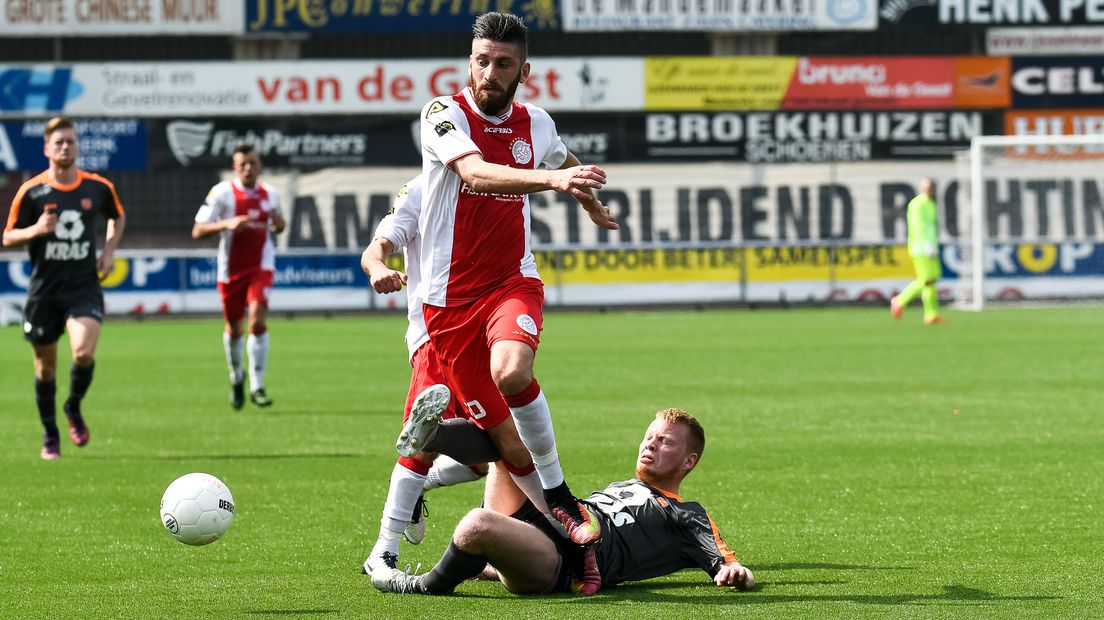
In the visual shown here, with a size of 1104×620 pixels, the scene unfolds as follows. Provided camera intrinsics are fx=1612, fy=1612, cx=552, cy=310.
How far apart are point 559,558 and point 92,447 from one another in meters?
6.15

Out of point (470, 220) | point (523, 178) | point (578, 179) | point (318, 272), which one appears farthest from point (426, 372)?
point (318, 272)

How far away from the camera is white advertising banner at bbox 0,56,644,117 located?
33438 millimetres

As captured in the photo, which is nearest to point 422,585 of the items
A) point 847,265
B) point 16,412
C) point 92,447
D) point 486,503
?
point 486,503

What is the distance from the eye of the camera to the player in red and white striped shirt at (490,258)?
5.87m

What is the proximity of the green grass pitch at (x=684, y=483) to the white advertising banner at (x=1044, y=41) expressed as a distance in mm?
17833

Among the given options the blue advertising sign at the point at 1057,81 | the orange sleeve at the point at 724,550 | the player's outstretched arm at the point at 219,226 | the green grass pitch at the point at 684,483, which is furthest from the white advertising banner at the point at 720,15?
the orange sleeve at the point at 724,550

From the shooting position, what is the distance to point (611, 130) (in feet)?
115

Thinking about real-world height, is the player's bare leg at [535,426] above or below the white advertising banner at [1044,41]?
below

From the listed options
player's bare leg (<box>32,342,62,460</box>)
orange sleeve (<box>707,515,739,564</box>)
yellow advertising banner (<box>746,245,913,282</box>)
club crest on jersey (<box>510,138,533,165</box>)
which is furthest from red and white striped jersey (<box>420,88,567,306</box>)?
yellow advertising banner (<box>746,245,913,282</box>)

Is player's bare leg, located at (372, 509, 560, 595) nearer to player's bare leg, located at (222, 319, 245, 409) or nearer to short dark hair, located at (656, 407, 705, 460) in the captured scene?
short dark hair, located at (656, 407, 705, 460)

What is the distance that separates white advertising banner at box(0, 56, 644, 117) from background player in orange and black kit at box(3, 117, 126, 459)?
23.3 m

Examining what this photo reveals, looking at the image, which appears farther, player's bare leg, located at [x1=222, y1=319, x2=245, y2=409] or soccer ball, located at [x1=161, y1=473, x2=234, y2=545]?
Result: player's bare leg, located at [x1=222, y1=319, x2=245, y2=409]

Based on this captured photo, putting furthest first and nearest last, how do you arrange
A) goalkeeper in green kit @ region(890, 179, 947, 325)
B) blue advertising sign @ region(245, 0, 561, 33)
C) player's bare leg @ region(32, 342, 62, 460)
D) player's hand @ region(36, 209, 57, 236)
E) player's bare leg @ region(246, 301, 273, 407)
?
1. blue advertising sign @ region(245, 0, 561, 33)
2. goalkeeper in green kit @ region(890, 179, 947, 325)
3. player's bare leg @ region(246, 301, 273, 407)
4. player's bare leg @ region(32, 342, 62, 460)
5. player's hand @ region(36, 209, 57, 236)

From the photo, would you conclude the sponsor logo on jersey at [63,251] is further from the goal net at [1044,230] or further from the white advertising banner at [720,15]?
the white advertising banner at [720,15]
